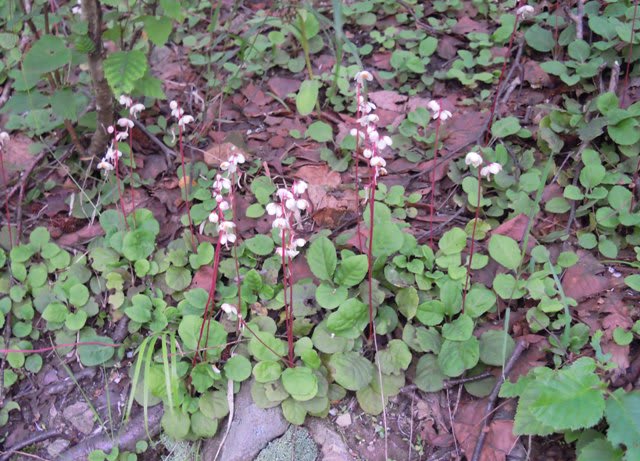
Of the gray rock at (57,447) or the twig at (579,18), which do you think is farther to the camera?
the twig at (579,18)

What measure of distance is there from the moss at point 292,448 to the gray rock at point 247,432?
24mm

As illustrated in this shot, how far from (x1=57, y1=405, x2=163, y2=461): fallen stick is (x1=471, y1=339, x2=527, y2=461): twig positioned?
52.2 inches

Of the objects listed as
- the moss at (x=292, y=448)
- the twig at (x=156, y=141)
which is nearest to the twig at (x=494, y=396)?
the moss at (x=292, y=448)

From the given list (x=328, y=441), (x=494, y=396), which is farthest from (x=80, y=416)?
(x=494, y=396)

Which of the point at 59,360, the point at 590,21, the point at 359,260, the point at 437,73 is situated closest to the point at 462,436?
the point at 359,260

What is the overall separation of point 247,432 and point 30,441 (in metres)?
1.00

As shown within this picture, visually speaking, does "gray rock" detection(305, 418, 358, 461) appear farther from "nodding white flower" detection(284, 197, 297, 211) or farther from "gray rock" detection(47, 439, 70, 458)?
"gray rock" detection(47, 439, 70, 458)

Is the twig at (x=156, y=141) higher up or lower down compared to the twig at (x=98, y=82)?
lower down

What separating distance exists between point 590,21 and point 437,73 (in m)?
0.86

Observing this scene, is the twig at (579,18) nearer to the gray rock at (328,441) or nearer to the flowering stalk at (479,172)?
the flowering stalk at (479,172)

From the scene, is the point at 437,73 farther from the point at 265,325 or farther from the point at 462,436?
the point at 462,436

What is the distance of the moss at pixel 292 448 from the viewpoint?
2232 mm

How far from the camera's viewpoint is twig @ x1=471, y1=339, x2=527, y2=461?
6.83ft

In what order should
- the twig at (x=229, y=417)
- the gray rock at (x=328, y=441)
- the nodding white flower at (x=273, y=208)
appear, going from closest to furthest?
the nodding white flower at (x=273, y=208), the gray rock at (x=328, y=441), the twig at (x=229, y=417)
